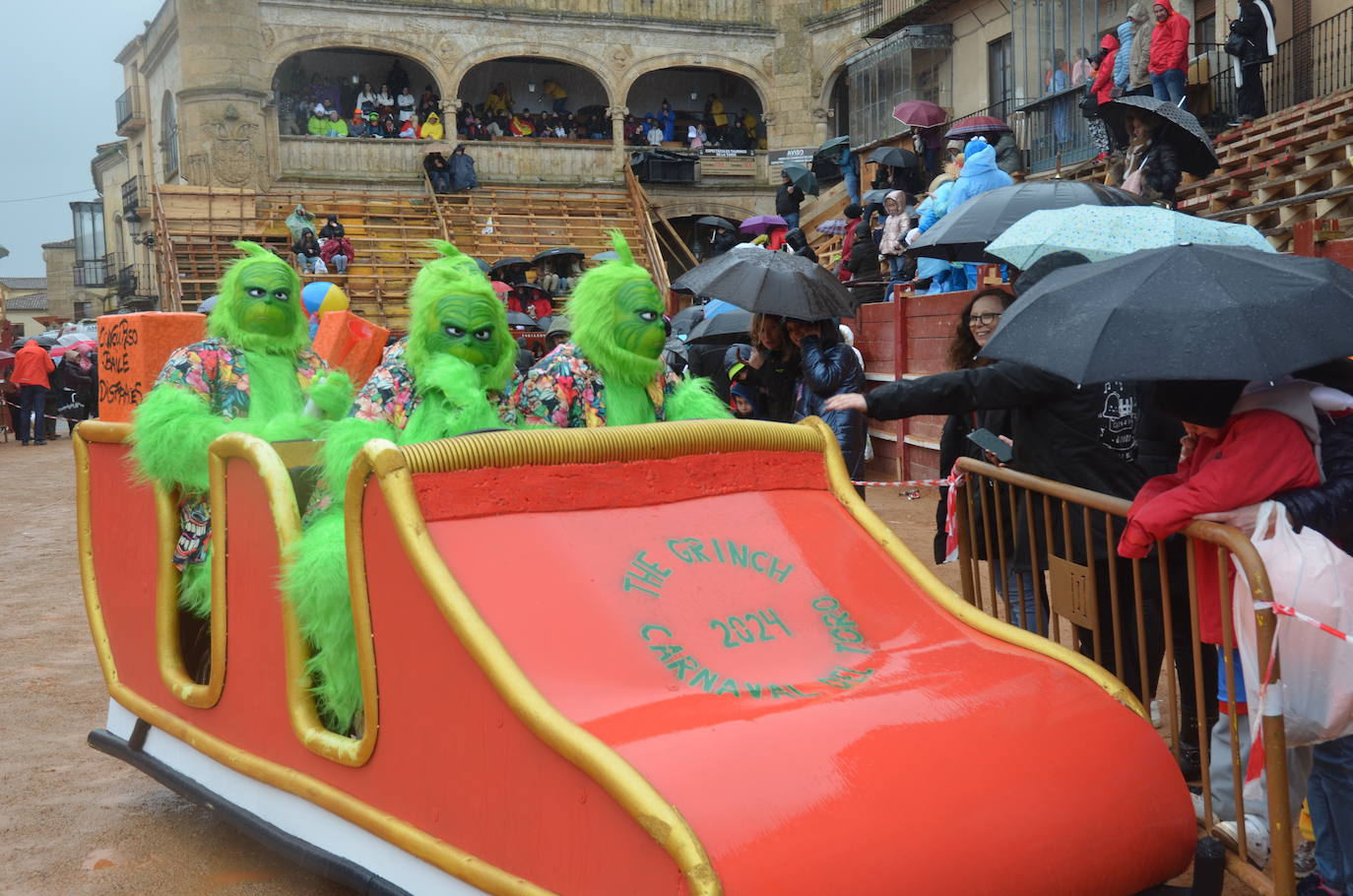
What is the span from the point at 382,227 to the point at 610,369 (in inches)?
1031

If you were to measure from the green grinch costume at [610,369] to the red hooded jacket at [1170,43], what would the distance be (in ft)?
41.5

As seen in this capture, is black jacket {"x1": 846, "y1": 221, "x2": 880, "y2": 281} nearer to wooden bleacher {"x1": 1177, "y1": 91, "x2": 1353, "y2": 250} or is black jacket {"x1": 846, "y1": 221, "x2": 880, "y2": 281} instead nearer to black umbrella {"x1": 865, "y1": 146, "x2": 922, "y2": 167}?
black umbrella {"x1": 865, "y1": 146, "x2": 922, "y2": 167}

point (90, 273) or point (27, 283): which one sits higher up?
point (27, 283)

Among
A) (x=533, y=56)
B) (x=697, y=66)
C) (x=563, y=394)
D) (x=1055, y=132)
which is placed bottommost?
(x=563, y=394)

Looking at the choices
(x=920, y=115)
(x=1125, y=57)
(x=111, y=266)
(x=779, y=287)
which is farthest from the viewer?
(x=111, y=266)

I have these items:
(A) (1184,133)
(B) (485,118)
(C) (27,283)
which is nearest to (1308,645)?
(A) (1184,133)

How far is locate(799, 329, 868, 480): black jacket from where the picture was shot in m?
6.39

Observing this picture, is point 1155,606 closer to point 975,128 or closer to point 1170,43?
point 1170,43

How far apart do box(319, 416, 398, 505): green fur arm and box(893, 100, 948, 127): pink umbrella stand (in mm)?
18436

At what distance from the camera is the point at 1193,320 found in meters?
3.06

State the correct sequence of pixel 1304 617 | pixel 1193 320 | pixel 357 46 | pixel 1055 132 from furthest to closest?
pixel 357 46 < pixel 1055 132 < pixel 1193 320 < pixel 1304 617

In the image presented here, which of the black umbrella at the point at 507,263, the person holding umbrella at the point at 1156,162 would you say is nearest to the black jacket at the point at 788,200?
the black umbrella at the point at 507,263

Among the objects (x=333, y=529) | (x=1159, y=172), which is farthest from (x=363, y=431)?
(x=1159, y=172)

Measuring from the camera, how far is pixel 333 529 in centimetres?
363
